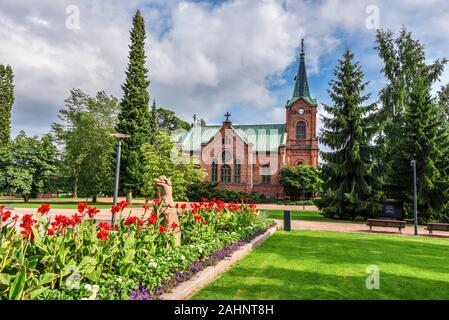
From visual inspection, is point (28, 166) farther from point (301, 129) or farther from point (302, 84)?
point (302, 84)

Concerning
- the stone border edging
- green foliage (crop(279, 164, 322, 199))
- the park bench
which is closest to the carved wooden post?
the stone border edging

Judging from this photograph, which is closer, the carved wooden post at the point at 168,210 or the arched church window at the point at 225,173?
the carved wooden post at the point at 168,210

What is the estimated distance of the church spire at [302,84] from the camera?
168ft

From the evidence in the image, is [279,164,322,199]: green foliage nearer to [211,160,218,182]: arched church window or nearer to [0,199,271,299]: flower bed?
[211,160,218,182]: arched church window

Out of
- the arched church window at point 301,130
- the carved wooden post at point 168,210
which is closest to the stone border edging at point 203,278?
the carved wooden post at point 168,210

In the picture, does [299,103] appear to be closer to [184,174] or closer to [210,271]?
[184,174]

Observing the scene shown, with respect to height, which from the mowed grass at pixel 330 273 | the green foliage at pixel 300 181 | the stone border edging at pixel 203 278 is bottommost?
the mowed grass at pixel 330 273

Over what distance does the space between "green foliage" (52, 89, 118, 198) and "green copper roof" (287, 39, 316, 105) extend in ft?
97.9

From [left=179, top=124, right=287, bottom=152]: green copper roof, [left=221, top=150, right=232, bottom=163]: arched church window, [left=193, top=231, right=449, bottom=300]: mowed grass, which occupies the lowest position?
[left=193, top=231, right=449, bottom=300]: mowed grass

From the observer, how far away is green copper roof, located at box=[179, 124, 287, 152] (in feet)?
165

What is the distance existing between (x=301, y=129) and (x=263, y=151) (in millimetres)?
7562

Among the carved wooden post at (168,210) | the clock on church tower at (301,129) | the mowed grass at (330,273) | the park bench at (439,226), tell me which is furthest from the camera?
the clock on church tower at (301,129)

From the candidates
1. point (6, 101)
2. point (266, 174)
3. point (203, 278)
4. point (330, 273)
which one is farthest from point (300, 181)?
point (6, 101)

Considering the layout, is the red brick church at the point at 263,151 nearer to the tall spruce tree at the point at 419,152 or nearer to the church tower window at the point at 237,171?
the church tower window at the point at 237,171
